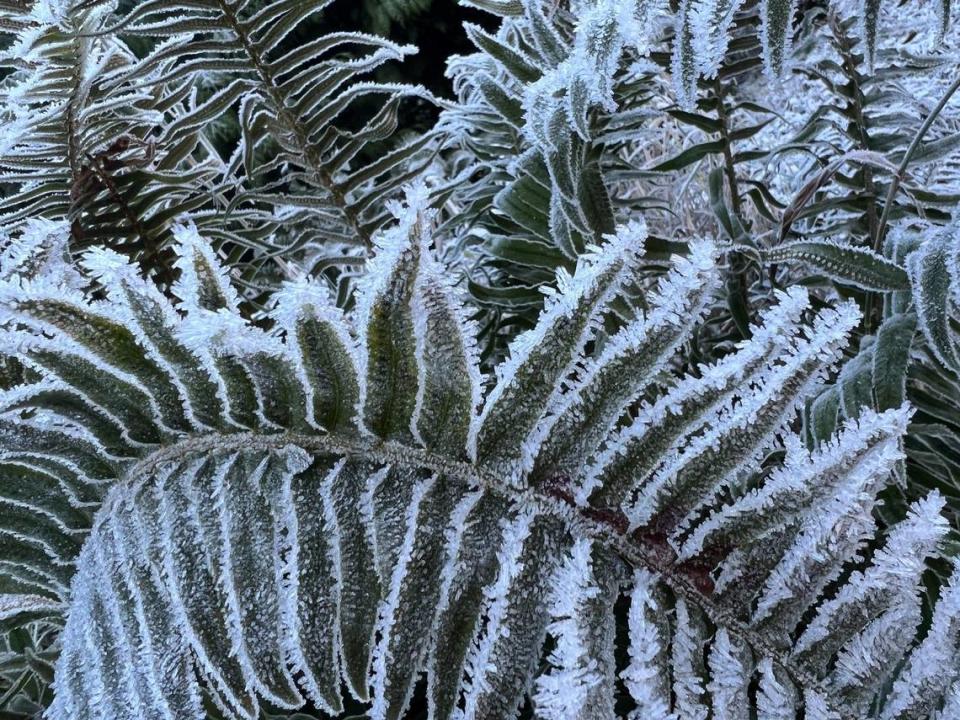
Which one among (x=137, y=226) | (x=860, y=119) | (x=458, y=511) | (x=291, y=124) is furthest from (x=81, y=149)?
(x=860, y=119)

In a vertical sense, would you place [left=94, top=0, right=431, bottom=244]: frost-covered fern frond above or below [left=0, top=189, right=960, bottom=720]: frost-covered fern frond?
above

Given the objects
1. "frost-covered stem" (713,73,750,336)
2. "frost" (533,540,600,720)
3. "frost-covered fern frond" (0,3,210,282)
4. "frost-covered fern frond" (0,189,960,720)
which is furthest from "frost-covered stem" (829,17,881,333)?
"frost-covered fern frond" (0,3,210,282)

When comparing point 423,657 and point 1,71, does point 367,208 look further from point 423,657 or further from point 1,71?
point 1,71

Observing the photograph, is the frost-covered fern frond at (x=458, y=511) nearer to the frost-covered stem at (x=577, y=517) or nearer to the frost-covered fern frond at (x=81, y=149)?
the frost-covered stem at (x=577, y=517)

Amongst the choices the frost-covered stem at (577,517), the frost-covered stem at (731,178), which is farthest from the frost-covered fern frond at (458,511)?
the frost-covered stem at (731,178)

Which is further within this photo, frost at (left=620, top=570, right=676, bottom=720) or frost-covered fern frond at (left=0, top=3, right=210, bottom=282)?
frost-covered fern frond at (left=0, top=3, right=210, bottom=282)

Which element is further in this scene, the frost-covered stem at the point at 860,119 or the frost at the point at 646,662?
the frost-covered stem at the point at 860,119

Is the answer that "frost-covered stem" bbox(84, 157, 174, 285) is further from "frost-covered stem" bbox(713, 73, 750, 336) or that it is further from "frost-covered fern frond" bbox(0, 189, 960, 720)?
"frost-covered stem" bbox(713, 73, 750, 336)
